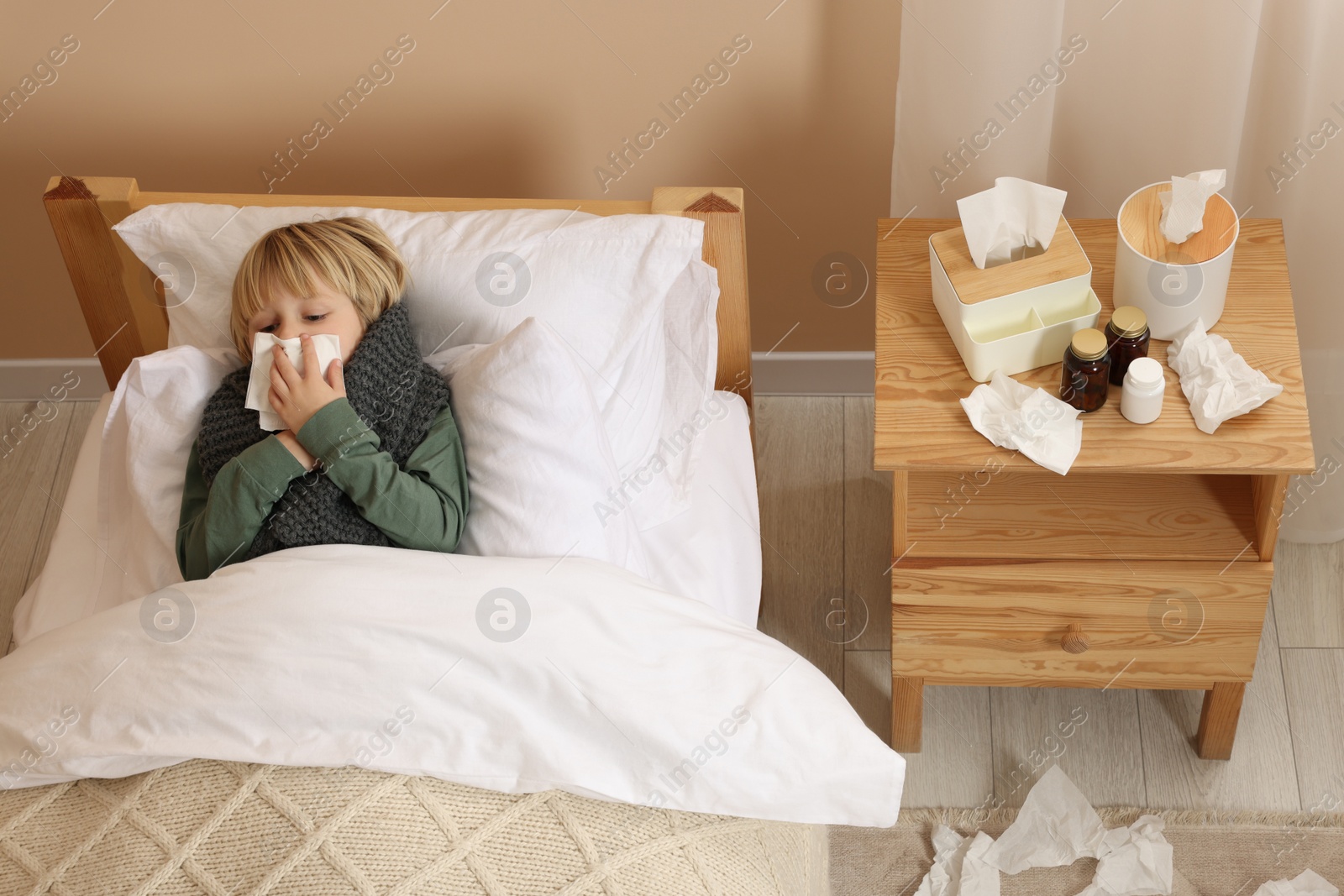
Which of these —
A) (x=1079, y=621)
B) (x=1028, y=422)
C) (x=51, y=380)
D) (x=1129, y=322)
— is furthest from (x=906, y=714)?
(x=51, y=380)

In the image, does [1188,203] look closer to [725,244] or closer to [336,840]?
[725,244]

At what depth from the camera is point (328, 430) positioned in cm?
117

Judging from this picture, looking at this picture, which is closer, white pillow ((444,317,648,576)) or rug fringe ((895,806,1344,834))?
white pillow ((444,317,648,576))

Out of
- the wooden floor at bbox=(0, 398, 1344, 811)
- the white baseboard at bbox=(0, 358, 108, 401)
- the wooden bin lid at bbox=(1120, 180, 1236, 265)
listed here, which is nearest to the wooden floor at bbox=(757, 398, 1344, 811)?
the wooden floor at bbox=(0, 398, 1344, 811)

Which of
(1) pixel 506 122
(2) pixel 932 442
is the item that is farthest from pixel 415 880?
(1) pixel 506 122

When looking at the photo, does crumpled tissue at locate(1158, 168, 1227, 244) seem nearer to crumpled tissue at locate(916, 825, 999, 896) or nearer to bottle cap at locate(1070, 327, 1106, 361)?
bottle cap at locate(1070, 327, 1106, 361)

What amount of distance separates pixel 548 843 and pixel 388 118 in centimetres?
106

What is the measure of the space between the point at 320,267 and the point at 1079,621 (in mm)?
946

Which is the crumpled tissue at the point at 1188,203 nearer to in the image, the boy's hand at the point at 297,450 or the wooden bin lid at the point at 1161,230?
the wooden bin lid at the point at 1161,230

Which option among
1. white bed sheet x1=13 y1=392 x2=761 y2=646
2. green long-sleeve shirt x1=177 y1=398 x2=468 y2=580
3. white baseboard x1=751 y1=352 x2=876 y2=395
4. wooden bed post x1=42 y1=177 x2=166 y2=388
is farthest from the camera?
white baseboard x1=751 y1=352 x2=876 y2=395

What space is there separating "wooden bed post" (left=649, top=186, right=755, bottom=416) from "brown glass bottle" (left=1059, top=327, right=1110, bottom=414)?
393 millimetres

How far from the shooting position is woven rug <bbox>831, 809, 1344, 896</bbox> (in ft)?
4.81

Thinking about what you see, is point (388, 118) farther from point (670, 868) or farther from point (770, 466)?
point (670, 868)

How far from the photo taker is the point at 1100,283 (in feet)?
4.43
